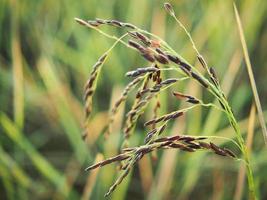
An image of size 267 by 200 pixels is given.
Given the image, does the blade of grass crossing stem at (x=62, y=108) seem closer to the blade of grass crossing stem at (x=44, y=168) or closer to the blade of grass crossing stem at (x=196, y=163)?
the blade of grass crossing stem at (x=44, y=168)

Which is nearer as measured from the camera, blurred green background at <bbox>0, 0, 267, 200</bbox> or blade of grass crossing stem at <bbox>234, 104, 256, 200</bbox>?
blade of grass crossing stem at <bbox>234, 104, 256, 200</bbox>

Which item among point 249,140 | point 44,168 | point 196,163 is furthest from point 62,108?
point 249,140

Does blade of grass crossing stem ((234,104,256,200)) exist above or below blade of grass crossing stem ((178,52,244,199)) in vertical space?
above

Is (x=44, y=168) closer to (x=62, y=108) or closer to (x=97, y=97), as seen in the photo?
(x=62, y=108)

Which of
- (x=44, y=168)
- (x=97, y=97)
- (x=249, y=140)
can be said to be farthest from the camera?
(x=97, y=97)

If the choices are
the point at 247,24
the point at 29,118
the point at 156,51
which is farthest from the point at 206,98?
the point at 156,51

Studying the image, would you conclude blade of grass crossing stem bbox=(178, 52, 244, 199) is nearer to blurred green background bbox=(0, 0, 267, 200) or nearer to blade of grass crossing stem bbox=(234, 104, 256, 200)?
blurred green background bbox=(0, 0, 267, 200)

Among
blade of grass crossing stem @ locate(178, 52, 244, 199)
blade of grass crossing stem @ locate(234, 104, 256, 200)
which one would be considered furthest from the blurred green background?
blade of grass crossing stem @ locate(234, 104, 256, 200)

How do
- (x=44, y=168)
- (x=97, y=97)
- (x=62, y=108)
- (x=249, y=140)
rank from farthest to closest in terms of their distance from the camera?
(x=97, y=97) < (x=62, y=108) < (x=44, y=168) < (x=249, y=140)

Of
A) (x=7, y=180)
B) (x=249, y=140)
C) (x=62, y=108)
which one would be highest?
(x=249, y=140)

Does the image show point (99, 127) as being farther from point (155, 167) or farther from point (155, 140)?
point (155, 140)
